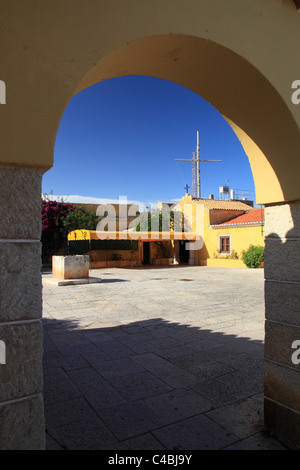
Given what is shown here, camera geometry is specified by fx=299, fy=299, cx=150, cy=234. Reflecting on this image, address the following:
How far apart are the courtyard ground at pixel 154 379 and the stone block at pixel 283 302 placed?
3.37ft

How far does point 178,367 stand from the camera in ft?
13.0

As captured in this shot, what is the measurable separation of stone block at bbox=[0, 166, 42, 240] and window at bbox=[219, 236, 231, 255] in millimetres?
20819

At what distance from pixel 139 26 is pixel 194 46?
438 mm

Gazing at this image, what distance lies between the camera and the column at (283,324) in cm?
251

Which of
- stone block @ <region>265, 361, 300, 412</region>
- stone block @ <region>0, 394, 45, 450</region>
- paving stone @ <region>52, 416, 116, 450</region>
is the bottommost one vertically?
paving stone @ <region>52, 416, 116, 450</region>

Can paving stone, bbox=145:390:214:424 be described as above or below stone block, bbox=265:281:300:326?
below

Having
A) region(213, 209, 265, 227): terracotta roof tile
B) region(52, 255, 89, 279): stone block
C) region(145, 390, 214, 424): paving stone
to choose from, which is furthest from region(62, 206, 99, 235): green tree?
region(145, 390, 214, 424): paving stone

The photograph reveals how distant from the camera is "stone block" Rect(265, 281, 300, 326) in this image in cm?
252

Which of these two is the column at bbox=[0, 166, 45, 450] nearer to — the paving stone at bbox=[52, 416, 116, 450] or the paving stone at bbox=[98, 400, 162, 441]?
the paving stone at bbox=[52, 416, 116, 450]

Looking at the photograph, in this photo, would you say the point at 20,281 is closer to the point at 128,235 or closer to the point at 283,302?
the point at 283,302

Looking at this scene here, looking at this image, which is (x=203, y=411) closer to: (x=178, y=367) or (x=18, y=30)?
(x=178, y=367)
